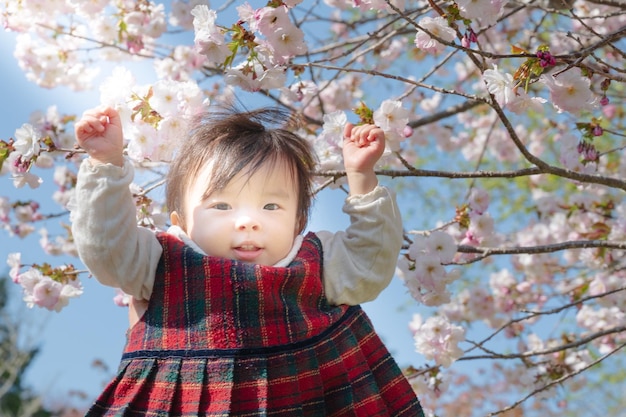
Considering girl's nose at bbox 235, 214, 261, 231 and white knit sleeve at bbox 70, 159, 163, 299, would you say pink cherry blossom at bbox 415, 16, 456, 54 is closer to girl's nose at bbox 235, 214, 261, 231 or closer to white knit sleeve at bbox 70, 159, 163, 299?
girl's nose at bbox 235, 214, 261, 231

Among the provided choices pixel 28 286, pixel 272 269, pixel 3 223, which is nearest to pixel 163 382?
pixel 272 269

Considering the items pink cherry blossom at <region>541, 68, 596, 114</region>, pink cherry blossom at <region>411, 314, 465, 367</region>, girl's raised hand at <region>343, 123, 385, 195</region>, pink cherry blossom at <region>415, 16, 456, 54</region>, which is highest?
pink cherry blossom at <region>415, 16, 456, 54</region>

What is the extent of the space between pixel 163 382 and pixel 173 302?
0.53ft

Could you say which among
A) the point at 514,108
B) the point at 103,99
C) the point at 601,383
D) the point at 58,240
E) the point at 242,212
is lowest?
the point at 242,212

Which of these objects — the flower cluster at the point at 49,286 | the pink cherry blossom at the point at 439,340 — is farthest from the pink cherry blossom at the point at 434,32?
the flower cluster at the point at 49,286

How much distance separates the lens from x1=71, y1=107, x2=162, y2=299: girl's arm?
1.55 metres

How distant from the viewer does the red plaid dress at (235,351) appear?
1518mm

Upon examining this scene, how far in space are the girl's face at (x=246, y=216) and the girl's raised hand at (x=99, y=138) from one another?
0.66ft

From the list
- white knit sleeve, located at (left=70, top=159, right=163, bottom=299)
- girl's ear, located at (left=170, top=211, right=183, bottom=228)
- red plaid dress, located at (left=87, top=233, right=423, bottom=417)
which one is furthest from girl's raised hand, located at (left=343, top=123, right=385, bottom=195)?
white knit sleeve, located at (left=70, top=159, right=163, bottom=299)

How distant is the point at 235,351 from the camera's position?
1.53 meters

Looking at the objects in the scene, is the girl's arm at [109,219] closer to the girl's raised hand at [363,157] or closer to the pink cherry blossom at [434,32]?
the girl's raised hand at [363,157]

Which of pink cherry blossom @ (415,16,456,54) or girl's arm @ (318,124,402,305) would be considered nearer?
girl's arm @ (318,124,402,305)

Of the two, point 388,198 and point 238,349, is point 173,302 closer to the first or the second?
point 238,349

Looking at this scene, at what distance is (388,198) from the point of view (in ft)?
5.89
